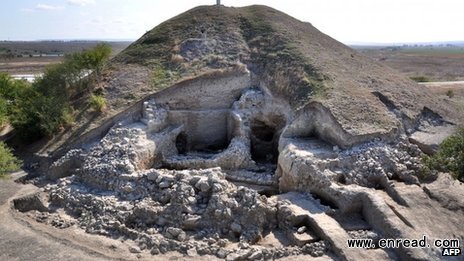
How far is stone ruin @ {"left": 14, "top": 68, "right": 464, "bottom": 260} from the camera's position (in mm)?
11531

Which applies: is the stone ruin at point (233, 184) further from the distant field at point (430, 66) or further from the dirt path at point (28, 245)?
the distant field at point (430, 66)

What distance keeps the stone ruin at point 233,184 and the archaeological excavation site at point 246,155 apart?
1.8 inches

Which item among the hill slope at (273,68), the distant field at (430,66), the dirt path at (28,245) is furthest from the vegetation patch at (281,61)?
the distant field at (430,66)

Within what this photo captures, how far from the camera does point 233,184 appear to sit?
14211mm

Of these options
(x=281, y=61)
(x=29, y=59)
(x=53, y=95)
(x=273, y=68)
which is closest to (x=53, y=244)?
(x=53, y=95)

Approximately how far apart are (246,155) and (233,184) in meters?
2.87

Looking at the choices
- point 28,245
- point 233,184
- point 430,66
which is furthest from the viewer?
point 430,66

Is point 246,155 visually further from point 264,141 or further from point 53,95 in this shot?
point 53,95

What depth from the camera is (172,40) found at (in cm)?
2167

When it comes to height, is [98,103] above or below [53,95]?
below

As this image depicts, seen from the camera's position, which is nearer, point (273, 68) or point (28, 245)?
point (28, 245)

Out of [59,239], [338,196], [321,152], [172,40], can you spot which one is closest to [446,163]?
[338,196]

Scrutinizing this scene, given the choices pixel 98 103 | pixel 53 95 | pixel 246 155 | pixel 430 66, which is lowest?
pixel 246 155

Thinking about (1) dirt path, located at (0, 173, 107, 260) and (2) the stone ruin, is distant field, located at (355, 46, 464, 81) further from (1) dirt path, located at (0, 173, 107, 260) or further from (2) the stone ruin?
(1) dirt path, located at (0, 173, 107, 260)
